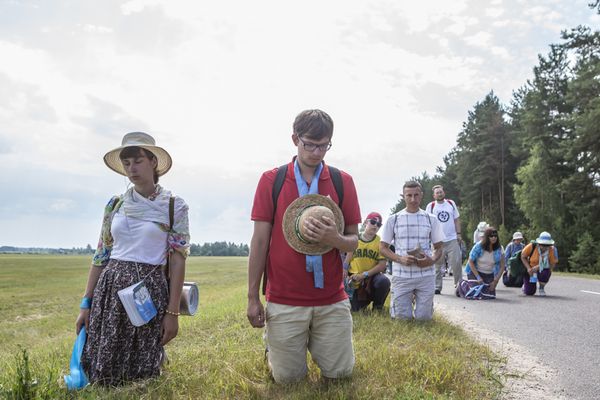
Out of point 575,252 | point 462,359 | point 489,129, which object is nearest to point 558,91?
point 489,129

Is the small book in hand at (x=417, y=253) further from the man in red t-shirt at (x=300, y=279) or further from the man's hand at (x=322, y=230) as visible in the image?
the man's hand at (x=322, y=230)

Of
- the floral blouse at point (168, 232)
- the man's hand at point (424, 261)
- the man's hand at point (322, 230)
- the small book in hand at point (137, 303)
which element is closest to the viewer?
the man's hand at point (322, 230)

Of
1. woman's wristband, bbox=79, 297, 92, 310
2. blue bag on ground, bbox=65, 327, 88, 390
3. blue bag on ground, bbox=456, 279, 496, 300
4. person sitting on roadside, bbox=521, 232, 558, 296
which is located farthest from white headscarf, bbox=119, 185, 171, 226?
person sitting on roadside, bbox=521, 232, 558, 296

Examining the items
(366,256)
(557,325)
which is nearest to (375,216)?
(366,256)

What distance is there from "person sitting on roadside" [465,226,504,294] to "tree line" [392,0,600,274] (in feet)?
62.2

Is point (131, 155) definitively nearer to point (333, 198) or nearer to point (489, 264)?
point (333, 198)

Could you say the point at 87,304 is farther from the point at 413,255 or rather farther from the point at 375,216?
the point at 375,216

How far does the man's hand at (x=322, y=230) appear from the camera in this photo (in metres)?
3.38

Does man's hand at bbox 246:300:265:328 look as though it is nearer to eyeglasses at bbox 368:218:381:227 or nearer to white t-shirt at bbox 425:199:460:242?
eyeglasses at bbox 368:218:381:227

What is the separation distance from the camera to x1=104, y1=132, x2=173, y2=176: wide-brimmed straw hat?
13.4 ft

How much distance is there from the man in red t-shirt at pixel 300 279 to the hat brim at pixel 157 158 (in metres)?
0.98

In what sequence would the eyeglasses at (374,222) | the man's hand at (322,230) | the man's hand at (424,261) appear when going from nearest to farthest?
the man's hand at (322,230)
the man's hand at (424,261)
the eyeglasses at (374,222)

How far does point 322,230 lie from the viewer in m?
3.37

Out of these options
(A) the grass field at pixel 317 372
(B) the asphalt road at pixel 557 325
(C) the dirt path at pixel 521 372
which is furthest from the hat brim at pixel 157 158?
(B) the asphalt road at pixel 557 325
